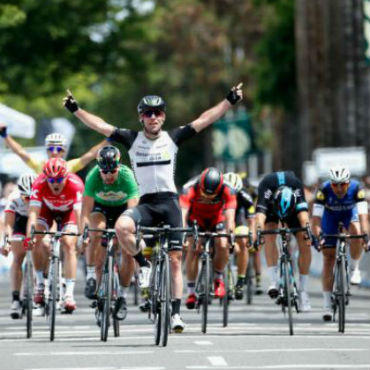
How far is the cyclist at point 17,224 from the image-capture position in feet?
62.2

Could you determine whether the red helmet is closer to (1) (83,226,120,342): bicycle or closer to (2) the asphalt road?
(1) (83,226,120,342): bicycle

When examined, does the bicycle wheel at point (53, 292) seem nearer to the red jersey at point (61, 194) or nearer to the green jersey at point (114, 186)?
the green jersey at point (114, 186)

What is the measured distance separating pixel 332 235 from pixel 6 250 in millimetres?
3567

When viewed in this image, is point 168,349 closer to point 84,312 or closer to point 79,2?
point 84,312

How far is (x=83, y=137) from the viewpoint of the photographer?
104m

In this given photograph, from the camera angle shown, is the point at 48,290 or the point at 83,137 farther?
the point at 83,137

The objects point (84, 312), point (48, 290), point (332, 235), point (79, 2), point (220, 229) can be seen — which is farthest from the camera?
point (79, 2)

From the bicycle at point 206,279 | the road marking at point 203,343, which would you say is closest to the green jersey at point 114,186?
the bicycle at point 206,279

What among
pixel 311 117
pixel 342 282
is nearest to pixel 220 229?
pixel 342 282

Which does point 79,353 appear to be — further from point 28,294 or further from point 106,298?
point 28,294

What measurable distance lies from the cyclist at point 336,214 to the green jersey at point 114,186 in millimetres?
2374

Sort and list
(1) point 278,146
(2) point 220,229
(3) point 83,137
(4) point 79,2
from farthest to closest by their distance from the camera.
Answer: (3) point 83,137 → (1) point 278,146 → (4) point 79,2 → (2) point 220,229

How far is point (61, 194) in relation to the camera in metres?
17.9

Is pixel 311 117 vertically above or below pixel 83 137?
below
